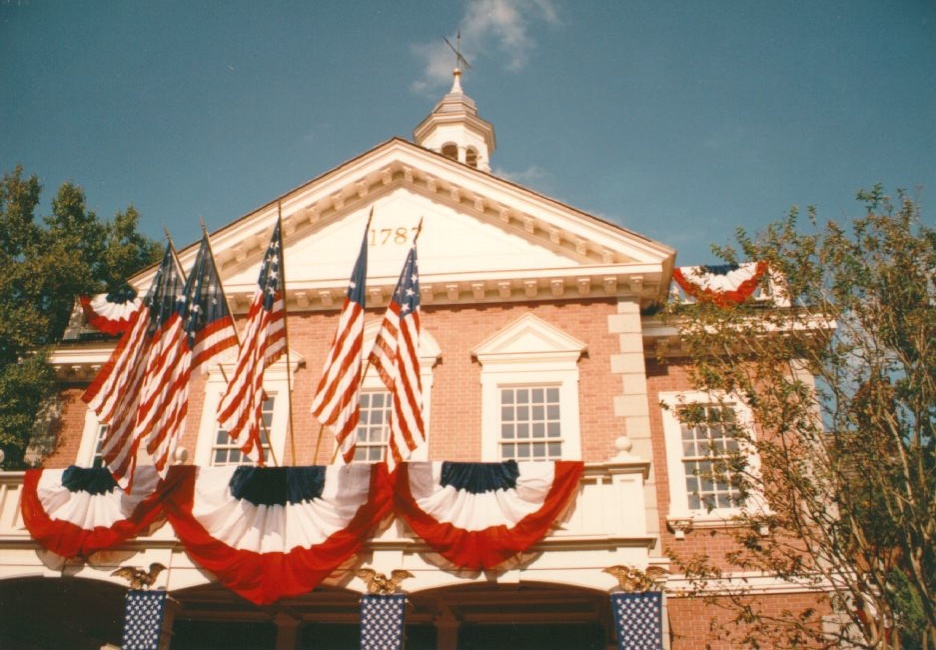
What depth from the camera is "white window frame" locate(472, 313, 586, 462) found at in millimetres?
15891

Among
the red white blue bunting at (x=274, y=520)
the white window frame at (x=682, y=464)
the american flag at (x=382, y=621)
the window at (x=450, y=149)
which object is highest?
the window at (x=450, y=149)

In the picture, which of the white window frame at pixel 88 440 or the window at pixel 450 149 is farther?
the window at pixel 450 149

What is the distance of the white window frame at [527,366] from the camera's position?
15.9m

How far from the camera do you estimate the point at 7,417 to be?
1912cm

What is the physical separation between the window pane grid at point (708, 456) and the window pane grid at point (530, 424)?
250cm

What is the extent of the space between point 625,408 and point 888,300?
481cm

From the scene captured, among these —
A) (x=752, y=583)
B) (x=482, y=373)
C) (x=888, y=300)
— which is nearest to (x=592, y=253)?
(x=482, y=373)

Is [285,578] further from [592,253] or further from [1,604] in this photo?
→ [592,253]

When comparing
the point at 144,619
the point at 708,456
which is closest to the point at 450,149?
the point at 708,456

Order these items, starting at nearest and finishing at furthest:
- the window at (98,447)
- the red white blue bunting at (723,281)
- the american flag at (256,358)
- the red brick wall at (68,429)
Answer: the american flag at (256,358) → the red white blue bunting at (723,281) → the window at (98,447) → the red brick wall at (68,429)

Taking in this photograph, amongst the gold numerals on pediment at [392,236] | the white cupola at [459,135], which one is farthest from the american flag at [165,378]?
the white cupola at [459,135]

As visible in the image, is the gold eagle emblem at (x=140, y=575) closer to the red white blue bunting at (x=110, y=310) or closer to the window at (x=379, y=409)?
the window at (x=379, y=409)

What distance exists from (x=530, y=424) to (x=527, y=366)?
1.24 m

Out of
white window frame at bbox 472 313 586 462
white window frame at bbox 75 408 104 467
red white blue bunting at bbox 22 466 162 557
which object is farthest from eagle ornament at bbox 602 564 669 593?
white window frame at bbox 75 408 104 467
